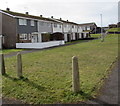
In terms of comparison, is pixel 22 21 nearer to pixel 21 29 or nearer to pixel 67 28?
pixel 21 29

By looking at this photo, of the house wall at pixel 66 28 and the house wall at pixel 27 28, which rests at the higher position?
the house wall at pixel 66 28

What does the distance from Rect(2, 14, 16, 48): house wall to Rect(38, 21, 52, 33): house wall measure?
8.34 metres

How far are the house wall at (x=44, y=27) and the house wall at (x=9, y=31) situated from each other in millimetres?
8340

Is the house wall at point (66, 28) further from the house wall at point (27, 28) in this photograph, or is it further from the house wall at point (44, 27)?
the house wall at point (27, 28)

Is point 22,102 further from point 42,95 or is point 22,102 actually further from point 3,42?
point 3,42

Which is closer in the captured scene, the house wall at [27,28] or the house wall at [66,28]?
the house wall at [27,28]

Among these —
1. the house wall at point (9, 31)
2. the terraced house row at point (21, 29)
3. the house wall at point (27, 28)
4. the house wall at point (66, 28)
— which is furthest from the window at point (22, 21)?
the house wall at point (66, 28)

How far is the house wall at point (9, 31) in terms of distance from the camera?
94.0 feet

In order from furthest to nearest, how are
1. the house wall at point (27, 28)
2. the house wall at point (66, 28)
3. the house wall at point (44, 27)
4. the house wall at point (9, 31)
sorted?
the house wall at point (66, 28), the house wall at point (44, 27), the house wall at point (27, 28), the house wall at point (9, 31)

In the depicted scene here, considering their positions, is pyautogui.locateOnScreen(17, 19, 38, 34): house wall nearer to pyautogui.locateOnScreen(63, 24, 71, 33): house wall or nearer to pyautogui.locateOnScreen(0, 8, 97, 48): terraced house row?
pyautogui.locateOnScreen(0, 8, 97, 48): terraced house row

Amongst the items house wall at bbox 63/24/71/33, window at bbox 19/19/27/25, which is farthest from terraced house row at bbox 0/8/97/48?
house wall at bbox 63/24/71/33

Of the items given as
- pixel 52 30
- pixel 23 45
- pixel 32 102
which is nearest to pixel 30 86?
pixel 32 102

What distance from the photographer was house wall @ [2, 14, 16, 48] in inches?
1128

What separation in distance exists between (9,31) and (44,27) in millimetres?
10951
